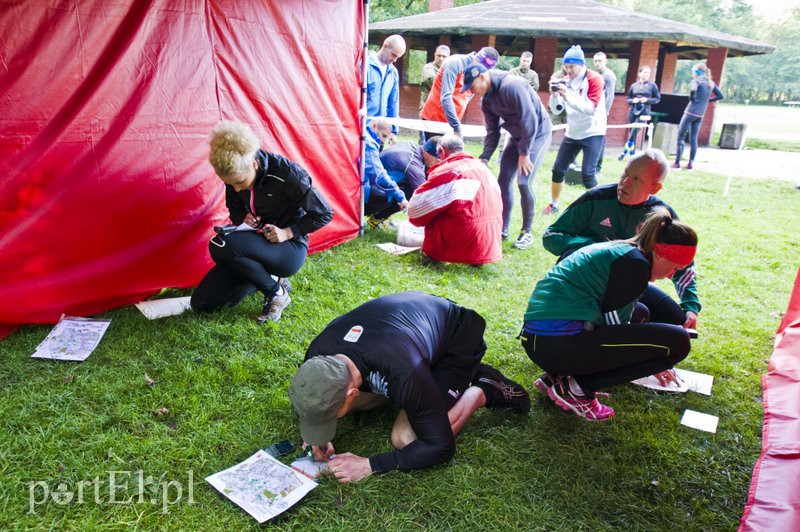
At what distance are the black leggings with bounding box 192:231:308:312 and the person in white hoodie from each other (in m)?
3.70

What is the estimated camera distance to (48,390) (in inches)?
115

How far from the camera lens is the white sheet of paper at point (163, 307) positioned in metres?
3.78

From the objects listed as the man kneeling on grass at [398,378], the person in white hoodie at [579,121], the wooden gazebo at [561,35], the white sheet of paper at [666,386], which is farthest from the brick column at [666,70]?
the man kneeling on grass at [398,378]

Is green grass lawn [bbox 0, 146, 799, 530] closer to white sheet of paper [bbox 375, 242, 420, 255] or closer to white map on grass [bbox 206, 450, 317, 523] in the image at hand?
white map on grass [bbox 206, 450, 317, 523]

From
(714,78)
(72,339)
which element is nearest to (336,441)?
(72,339)

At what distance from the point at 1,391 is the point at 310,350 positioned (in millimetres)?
1735

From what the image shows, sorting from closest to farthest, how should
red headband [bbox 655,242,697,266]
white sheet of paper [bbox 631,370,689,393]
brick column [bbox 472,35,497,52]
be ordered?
red headband [bbox 655,242,697,266], white sheet of paper [bbox 631,370,689,393], brick column [bbox 472,35,497,52]

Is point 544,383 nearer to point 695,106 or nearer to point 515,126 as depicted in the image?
point 515,126

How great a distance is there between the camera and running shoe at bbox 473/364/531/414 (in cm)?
284

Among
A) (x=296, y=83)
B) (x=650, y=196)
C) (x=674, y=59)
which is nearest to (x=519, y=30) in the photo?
→ (x=674, y=59)

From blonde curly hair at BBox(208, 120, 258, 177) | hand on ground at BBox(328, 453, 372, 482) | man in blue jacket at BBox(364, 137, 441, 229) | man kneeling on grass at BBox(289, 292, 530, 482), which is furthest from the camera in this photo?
man in blue jacket at BBox(364, 137, 441, 229)

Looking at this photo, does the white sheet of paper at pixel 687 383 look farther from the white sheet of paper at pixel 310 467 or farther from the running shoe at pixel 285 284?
the running shoe at pixel 285 284

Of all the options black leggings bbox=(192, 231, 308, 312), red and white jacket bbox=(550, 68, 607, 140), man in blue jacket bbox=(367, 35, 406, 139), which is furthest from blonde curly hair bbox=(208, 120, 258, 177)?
red and white jacket bbox=(550, 68, 607, 140)

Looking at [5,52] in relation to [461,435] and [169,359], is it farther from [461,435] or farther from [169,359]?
[461,435]
